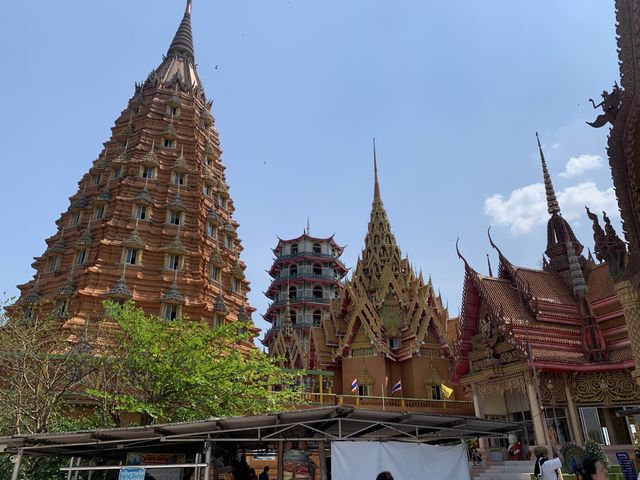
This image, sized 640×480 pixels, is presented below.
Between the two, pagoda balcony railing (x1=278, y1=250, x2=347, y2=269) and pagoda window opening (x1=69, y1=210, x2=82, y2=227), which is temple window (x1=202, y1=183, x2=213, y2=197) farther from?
pagoda balcony railing (x1=278, y1=250, x2=347, y2=269)

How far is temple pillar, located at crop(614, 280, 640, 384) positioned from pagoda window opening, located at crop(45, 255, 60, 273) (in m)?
27.9

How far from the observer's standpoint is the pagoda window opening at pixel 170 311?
2569cm

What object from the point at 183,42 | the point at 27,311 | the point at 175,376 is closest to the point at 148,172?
the point at 27,311

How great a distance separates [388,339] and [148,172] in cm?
1875

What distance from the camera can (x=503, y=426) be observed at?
1003 cm

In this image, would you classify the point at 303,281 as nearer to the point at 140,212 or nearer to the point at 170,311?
the point at 140,212

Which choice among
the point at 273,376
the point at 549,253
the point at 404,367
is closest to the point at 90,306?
the point at 273,376

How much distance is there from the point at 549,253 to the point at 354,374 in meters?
13.4

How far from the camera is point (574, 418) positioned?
55.4 feet

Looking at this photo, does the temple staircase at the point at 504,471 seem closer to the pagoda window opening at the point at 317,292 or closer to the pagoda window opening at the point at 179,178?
the pagoda window opening at the point at 179,178

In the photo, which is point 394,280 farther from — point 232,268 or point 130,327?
point 130,327

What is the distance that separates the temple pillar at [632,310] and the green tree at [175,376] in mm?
11519

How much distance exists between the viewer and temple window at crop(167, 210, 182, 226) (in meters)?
30.0

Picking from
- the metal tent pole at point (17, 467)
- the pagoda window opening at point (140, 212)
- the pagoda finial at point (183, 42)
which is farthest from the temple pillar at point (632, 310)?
the pagoda finial at point (183, 42)
